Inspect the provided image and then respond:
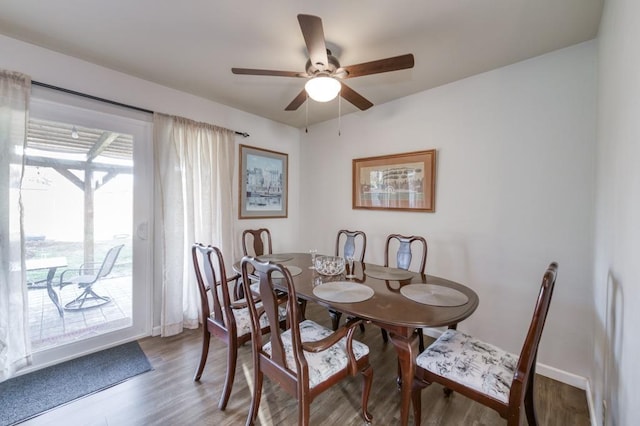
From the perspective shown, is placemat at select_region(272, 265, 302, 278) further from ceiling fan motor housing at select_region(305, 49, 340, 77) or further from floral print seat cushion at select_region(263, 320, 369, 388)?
ceiling fan motor housing at select_region(305, 49, 340, 77)

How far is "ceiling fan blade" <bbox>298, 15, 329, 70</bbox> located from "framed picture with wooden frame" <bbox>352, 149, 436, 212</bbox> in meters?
1.49

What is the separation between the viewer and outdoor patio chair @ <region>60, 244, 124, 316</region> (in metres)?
2.25

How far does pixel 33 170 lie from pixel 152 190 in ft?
2.71

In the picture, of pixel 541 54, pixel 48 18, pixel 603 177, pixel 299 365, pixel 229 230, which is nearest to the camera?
pixel 299 365

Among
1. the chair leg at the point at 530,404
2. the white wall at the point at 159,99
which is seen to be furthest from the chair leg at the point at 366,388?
the white wall at the point at 159,99

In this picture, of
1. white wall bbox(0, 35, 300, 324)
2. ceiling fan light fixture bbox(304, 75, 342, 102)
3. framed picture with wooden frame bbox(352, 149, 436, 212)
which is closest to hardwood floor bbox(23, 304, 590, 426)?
white wall bbox(0, 35, 300, 324)

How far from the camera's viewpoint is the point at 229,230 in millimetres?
3143

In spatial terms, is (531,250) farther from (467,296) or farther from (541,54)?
(541,54)

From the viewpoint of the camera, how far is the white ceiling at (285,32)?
1619mm

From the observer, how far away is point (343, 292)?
5.47 ft

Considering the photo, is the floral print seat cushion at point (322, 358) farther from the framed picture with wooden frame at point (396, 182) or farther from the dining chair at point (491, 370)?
the framed picture with wooden frame at point (396, 182)

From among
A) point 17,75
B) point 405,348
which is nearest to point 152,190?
point 17,75

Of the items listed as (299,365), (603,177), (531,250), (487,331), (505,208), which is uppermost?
(603,177)

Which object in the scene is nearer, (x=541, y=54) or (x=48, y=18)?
(x=48, y=18)
